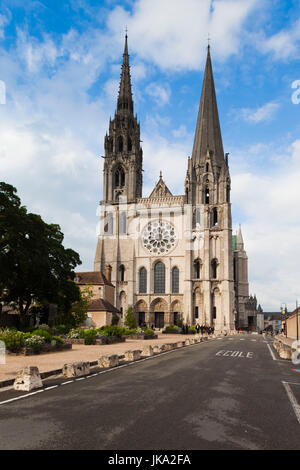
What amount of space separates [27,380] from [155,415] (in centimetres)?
406

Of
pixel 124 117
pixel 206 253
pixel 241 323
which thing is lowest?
pixel 241 323

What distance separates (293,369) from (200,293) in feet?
155

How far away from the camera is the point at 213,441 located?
17.4 feet

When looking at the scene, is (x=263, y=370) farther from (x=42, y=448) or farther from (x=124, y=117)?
(x=124, y=117)

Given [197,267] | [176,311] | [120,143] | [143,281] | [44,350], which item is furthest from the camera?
[120,143]

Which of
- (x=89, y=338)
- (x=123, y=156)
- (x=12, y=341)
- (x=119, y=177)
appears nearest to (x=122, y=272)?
(x=119, y=177)

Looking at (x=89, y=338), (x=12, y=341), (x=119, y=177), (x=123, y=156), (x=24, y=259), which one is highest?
(x=123, y=156)

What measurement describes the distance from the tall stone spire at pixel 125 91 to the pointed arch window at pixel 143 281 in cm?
3331

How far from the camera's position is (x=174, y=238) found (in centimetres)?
6612

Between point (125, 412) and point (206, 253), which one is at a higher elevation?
point (206, 253)

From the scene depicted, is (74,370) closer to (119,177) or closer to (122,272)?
(122,272)

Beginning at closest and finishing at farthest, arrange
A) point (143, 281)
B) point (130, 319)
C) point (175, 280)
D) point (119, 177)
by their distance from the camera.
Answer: point (130, 319) < point (175, 280) < point (143, 281) < point (119, 177)

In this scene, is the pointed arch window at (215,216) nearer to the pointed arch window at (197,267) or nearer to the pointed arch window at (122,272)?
the pointed arch window at (197,267)
